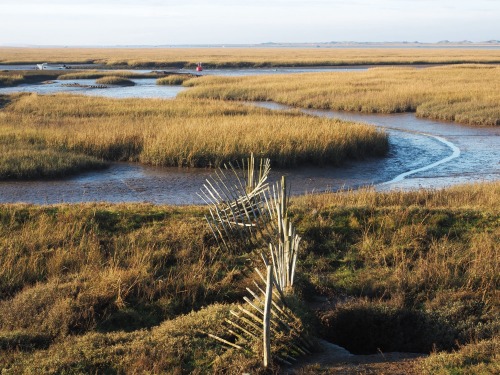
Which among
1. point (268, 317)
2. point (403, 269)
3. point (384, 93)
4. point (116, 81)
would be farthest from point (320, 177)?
point (116, 81)

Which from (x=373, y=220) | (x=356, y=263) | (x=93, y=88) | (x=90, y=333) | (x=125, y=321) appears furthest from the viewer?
(x=93, y=88)

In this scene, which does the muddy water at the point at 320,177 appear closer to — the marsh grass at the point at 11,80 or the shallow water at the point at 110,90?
the shallow water at the point at 110,90

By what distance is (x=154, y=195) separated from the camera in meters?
14.4

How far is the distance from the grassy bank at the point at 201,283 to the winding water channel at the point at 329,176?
9.82 feet

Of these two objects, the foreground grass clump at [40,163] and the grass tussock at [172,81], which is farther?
the grass tussock at [172,81]

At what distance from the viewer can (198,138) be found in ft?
58.5

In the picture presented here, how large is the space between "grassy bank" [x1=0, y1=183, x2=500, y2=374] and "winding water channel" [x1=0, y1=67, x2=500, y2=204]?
2.99 m

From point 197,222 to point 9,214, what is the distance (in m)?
3.16

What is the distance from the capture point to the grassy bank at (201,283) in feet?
19.9

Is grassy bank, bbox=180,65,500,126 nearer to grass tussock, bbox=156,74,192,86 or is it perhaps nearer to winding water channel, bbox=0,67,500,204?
grass tussock, bbox=156,74,192,86

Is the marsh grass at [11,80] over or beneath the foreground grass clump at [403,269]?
over

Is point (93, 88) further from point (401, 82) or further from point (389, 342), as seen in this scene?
point (389, 342)

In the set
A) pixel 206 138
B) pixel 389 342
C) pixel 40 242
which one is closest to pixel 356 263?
pixel 389 342

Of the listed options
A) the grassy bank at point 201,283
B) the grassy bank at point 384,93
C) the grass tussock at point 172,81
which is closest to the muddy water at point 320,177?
the grassy bank at point 201,283
